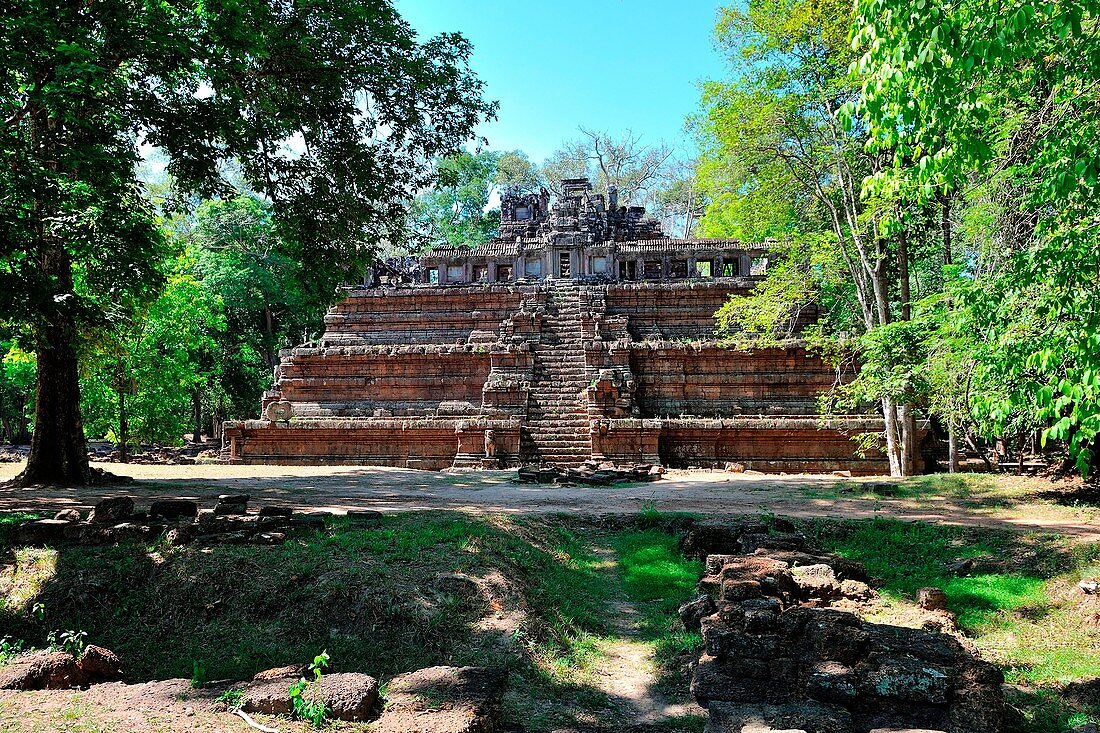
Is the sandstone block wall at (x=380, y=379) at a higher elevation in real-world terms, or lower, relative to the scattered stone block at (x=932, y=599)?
higher

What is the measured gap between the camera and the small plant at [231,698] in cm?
422

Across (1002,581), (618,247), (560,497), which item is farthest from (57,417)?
(618,247)

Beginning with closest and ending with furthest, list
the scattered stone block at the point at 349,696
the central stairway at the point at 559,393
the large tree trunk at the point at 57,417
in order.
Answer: the scattered stone block at the point at 349,696 → the large tree trunk at the point at 57,417 → the central stairway at the point at 559,393

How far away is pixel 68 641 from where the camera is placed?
578cm

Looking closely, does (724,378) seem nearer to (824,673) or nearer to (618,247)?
(618,247)

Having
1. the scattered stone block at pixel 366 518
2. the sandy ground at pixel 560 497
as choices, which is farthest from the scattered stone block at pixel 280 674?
the sandy ground at pixel 560 497

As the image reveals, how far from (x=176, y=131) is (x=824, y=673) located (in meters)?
11.4

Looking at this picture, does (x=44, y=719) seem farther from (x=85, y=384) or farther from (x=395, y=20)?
(x=85, y=384)

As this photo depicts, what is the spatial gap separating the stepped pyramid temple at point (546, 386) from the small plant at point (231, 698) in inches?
509

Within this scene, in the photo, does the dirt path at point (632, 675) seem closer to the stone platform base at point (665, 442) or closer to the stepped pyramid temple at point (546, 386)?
the stone platform base at point (665, 442)

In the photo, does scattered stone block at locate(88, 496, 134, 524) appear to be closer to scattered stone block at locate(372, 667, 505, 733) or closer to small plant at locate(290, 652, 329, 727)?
small plant at locate(290, 652, 329, 727)

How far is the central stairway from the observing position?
18.4 metres

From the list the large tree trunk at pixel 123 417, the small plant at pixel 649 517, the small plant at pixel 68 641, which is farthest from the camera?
the large tree trunk at pixel 123 417

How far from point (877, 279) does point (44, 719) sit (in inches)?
614
